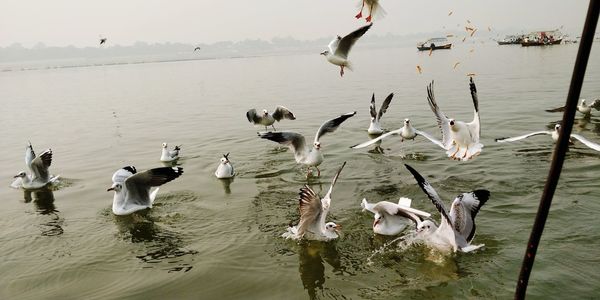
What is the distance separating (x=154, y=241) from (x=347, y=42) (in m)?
5.19

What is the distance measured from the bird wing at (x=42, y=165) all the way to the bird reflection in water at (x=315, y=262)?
772cm

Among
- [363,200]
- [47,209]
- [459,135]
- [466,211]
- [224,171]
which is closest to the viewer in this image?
[466,211]

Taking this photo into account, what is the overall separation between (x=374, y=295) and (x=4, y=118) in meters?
27.7

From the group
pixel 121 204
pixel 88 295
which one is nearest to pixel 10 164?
pixel 121 204

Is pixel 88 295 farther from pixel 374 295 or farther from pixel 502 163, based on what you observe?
pixel 502 163

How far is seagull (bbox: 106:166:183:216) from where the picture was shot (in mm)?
8672

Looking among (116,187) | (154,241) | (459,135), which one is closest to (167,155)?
(116,187)

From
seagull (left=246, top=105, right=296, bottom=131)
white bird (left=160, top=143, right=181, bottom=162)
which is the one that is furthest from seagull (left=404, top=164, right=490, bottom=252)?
seagull (left=246, top=105, right=296, bottom=131)

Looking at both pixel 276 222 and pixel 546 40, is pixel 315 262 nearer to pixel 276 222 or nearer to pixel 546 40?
pixel 276 222

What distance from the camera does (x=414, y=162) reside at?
11.8 metres

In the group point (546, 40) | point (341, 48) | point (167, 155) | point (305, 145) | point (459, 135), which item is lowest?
point (167, 155)

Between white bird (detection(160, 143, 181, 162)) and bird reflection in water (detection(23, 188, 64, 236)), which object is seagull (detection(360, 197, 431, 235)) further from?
white bird (detection(160, 143, 181, 162))

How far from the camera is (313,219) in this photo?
6938mm

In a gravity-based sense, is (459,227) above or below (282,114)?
below
